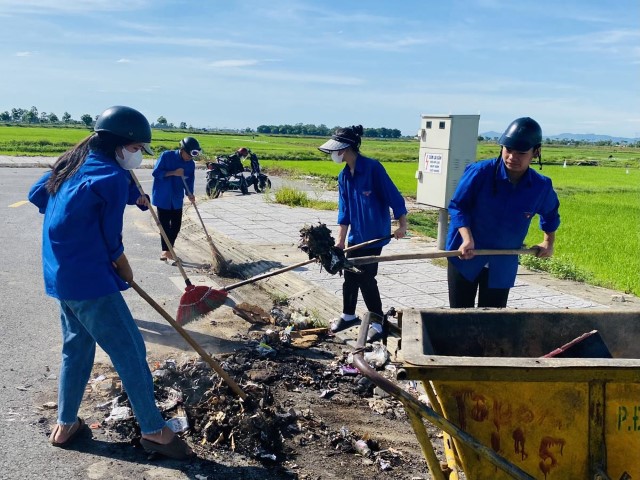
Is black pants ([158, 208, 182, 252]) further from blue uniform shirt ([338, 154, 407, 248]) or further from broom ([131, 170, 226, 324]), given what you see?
blue uniform shirt ([338, 154, 407, 248])

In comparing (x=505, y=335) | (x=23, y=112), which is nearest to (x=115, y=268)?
(x=505, y=335)

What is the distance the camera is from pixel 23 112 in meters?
119

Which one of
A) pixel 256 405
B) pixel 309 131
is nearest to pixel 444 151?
pixel 256 405

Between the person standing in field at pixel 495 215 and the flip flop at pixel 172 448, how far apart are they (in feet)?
7.17

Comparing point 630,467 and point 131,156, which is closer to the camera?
point 630,467

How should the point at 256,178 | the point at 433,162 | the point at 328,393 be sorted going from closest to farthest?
the point at 328,393
the point at 433,162
the point at 256,178

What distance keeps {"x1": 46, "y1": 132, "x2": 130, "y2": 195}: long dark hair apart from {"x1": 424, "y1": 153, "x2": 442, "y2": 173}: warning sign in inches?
238

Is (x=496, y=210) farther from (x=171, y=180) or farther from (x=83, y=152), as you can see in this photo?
(x=171, y=180)

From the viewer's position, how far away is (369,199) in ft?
19.1

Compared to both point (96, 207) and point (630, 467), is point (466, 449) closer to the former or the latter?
point (630, 467)

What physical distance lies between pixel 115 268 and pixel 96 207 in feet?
1.47

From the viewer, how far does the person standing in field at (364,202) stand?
5684 mm

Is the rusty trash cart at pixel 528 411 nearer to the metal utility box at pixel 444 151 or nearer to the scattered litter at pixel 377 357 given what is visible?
the scattered litter at pixel 377 357

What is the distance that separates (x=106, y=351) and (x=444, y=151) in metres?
6.24
